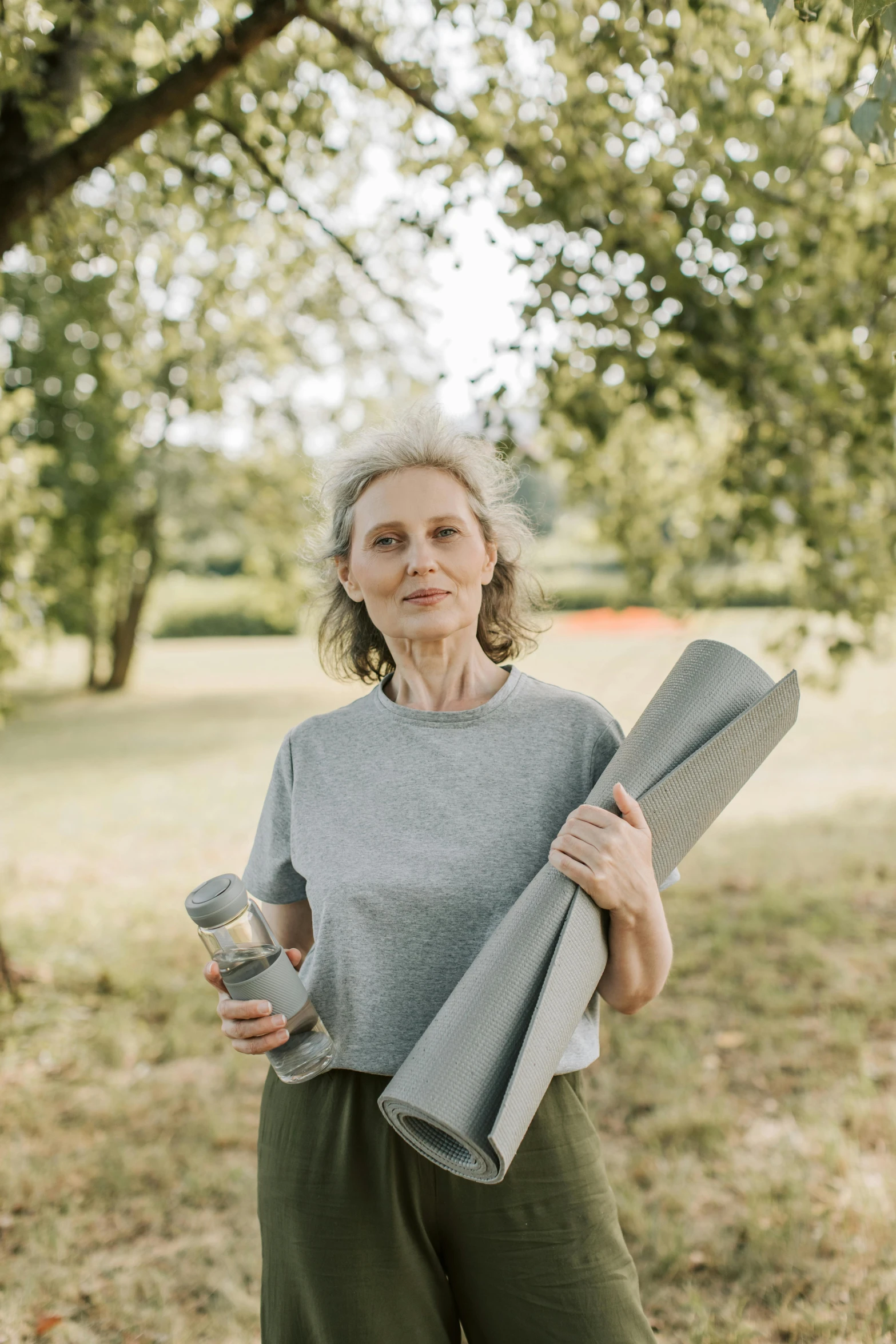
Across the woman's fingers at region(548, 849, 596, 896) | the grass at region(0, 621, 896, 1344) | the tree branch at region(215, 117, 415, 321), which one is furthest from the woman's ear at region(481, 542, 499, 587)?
the tree branch at region(215, 117, 415, 321)

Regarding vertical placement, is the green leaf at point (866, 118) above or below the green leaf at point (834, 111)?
below

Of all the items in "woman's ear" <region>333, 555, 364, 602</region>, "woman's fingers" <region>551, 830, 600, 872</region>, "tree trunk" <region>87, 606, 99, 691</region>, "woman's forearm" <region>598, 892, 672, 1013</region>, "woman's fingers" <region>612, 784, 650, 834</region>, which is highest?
"woman's ear" <region>333, 555, 364, 602</region>

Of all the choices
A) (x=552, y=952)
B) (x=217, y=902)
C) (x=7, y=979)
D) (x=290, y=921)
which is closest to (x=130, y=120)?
(x=290, y=921)

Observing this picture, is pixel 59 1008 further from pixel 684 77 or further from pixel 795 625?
pixel 684 77

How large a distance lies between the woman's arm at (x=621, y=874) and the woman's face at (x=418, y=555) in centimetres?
45

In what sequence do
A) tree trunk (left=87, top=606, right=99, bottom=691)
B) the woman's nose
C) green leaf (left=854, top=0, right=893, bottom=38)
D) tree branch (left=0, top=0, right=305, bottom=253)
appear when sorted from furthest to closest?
tree trunk (left=87, top=606, right=99, bottom=691) → tree branch (left=0, top=0, right=305, bottom=253) → the woman's nose → green leaf (left=854, top=0, right=893, bottom=38)

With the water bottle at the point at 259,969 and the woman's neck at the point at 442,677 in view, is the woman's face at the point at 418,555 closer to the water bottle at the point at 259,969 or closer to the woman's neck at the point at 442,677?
the woman's neck at the point at 442,677

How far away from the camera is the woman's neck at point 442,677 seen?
5.98 feet

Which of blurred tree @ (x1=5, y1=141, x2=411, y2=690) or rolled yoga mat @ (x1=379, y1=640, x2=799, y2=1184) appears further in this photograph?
blurred tree @ (x1=5, y1=141, x2=411, y2=690)

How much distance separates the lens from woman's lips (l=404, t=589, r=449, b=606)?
1747 millimetres

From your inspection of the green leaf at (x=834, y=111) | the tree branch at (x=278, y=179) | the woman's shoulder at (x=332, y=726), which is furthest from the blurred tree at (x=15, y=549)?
the green leaf at (x=834, y=111)

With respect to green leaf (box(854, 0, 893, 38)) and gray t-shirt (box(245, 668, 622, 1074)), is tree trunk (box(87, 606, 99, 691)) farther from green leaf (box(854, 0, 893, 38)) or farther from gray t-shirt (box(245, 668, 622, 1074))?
green leaf (box(854, 0, 893, 38))

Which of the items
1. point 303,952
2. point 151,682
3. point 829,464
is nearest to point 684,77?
point 829,464

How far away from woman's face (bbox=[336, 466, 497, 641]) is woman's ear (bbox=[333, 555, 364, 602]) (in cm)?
11
